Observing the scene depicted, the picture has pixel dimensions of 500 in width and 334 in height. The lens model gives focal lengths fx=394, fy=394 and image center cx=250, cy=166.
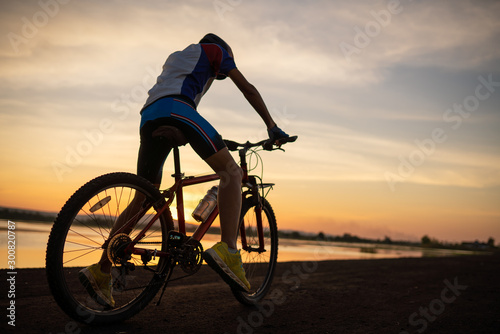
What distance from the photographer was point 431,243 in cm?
4328

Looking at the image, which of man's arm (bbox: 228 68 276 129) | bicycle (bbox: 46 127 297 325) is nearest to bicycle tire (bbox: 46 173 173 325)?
bicycle (bbox: 46 127 297 325)

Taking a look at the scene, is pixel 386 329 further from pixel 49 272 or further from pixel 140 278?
pixel 49 272

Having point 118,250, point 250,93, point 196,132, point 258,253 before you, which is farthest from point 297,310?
point 250,93

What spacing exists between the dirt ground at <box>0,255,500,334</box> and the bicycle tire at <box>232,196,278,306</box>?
0.69ft

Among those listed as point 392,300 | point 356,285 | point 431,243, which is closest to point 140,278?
point 392,300

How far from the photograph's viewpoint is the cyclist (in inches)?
117

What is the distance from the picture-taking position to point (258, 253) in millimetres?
4488

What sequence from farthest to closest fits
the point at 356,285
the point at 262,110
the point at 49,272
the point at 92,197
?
the point at 356,285 < the point at 262,110 < the point at 92,197 < the point at 49,272

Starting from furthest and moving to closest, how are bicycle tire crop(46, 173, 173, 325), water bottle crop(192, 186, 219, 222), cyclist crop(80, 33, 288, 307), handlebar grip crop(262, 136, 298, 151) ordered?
handlebar grip crop(262, 136, 298, 151)
water bottle crop(192, 186, 219, 222)
cyclist crop(80, 33, 288, 307)
bicycle tire crop(46, 173, 173, 325)

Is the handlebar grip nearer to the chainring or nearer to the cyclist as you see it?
the cyclist

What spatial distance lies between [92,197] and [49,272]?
1.68ft

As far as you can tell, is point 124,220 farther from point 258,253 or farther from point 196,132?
point 258,253

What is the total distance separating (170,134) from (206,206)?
79 centimetres

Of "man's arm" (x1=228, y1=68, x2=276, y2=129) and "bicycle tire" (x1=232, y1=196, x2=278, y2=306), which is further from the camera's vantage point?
"bicycle tire" (x1=232, y1=196, x2=278, y2=306)
